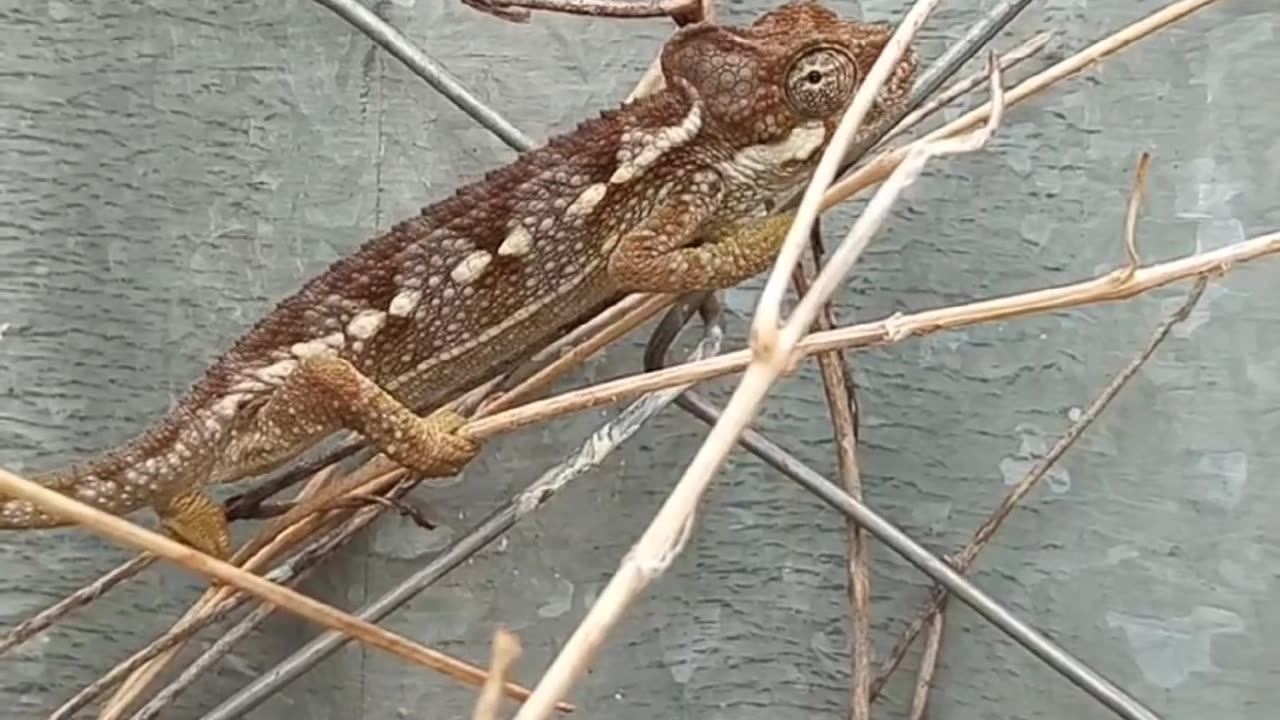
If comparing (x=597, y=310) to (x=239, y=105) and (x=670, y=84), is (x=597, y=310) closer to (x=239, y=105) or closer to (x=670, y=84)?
(x=670, y=84)

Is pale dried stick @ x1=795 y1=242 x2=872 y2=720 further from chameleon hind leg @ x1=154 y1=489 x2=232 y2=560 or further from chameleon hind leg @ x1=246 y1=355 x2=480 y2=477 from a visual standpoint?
chameleon hind leg @ x1=154 y1=489 x2=232 y2=560

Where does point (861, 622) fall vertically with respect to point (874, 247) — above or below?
below

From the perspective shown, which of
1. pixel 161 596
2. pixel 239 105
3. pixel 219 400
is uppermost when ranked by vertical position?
pixel 239 105

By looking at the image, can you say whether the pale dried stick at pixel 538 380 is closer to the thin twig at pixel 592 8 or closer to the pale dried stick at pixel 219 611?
the pale dried stick at pixel 219 611

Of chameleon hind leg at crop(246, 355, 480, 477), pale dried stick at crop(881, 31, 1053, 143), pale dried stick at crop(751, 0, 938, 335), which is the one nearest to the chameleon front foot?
chameleon hind leg at crop(246, 355, 480, 477)

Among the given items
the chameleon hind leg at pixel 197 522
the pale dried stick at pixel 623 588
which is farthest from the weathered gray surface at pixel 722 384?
the pale dried stick at pixel 623 588

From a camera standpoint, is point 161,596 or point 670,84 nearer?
point 670,84

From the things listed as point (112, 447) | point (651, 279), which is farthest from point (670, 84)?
point (112, 447)
